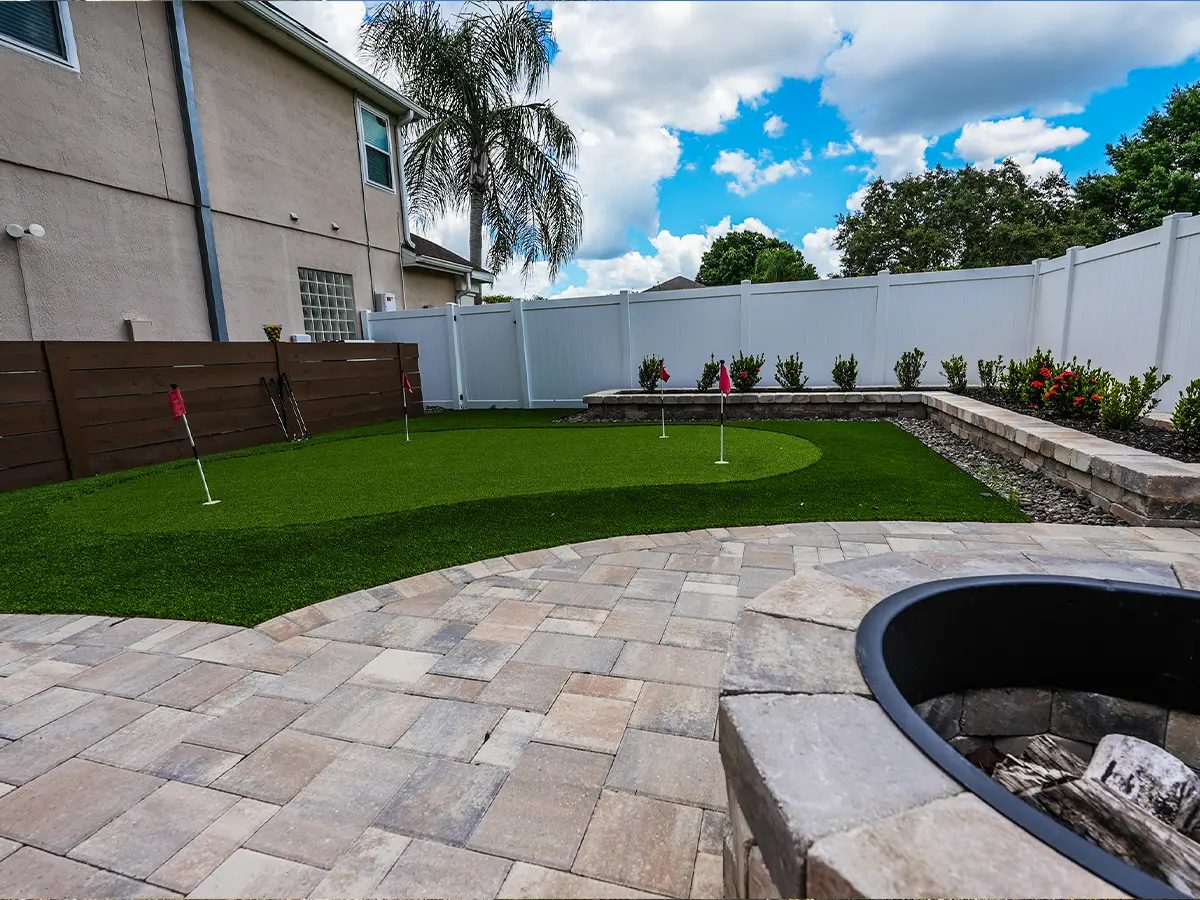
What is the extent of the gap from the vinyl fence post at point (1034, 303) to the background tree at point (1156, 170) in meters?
13.7

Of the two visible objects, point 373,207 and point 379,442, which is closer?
point 379,442

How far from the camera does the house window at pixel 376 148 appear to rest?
1121 centimetres

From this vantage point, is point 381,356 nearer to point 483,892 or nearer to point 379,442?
point 379,442

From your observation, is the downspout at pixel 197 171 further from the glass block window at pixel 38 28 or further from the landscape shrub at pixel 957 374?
the landscape shrub at pixel 957 374

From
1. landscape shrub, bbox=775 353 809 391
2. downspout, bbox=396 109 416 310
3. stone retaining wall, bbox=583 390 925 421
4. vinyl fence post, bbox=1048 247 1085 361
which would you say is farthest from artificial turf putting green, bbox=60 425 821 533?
downspout, bbox=396 109 416 310

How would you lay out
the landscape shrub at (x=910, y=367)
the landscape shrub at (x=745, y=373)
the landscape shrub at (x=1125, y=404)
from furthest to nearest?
1. the landscape shrub at (x=745, y=373)
2. the landscape shrub at (x=910, y=367)
3. the landscape shrub at (x=1125, y=404)

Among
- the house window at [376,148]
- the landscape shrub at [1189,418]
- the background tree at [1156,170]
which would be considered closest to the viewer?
the landscape shrub at [1189,418]

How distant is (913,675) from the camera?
4.88ft

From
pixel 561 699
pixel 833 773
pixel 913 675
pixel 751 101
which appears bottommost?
pixel 561 699

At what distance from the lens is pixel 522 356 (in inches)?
406

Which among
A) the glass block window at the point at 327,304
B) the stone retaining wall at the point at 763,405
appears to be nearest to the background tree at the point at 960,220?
the stone retaining wall at the point at 763,405

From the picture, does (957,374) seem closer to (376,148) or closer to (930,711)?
(930,711)

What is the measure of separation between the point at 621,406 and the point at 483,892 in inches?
299

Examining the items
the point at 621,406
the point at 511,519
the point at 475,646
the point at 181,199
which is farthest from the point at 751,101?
the point at 181,199
